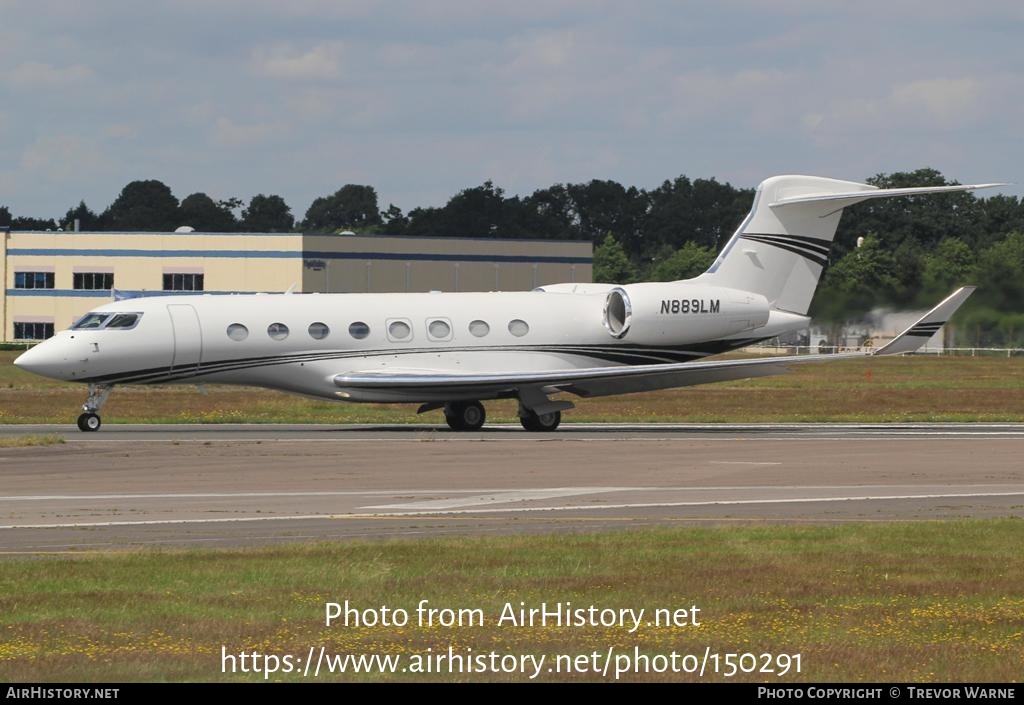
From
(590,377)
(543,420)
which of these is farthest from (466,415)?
(590,377)

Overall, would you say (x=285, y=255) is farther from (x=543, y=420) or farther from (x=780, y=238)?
(x=543, y=420)

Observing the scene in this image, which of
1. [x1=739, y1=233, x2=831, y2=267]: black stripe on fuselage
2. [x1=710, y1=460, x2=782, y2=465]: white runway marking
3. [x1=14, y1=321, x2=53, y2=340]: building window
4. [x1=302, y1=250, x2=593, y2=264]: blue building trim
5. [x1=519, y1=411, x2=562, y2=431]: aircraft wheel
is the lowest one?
[x1=14, y1=321, x2=53, y2=340]: building window

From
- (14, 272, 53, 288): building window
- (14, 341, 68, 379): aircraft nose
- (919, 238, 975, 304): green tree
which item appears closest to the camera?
(14, 341, 68, 379): aircraft nose

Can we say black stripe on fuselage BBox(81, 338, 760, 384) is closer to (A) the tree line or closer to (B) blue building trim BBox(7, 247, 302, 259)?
(A) the tree line

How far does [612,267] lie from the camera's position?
489ft

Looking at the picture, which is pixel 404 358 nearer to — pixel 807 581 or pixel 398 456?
pixel 398 456

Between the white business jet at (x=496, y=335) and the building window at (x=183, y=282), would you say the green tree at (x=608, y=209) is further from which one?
the white business jet at (x=496, y=335)

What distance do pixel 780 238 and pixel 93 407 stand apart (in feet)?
53.7

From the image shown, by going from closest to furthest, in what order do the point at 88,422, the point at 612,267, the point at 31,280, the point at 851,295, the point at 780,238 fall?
the point at 88,422
the point at 780,238
the point at 851,295
the point at 31,280
the point at 612,267

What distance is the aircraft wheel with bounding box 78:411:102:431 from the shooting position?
36000 mm

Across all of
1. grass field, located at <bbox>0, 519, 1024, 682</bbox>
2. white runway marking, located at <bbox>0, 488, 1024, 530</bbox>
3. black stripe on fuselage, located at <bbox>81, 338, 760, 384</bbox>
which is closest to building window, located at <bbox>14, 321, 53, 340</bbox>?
black stripe on fuselage, located at <bbox>81, 338, 760, 384</bbox>

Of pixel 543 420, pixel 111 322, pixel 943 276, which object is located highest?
pixel 943 276

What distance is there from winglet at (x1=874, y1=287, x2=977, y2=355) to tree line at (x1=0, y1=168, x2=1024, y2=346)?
53.3 feet

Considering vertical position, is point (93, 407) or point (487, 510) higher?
point (487, 510)
